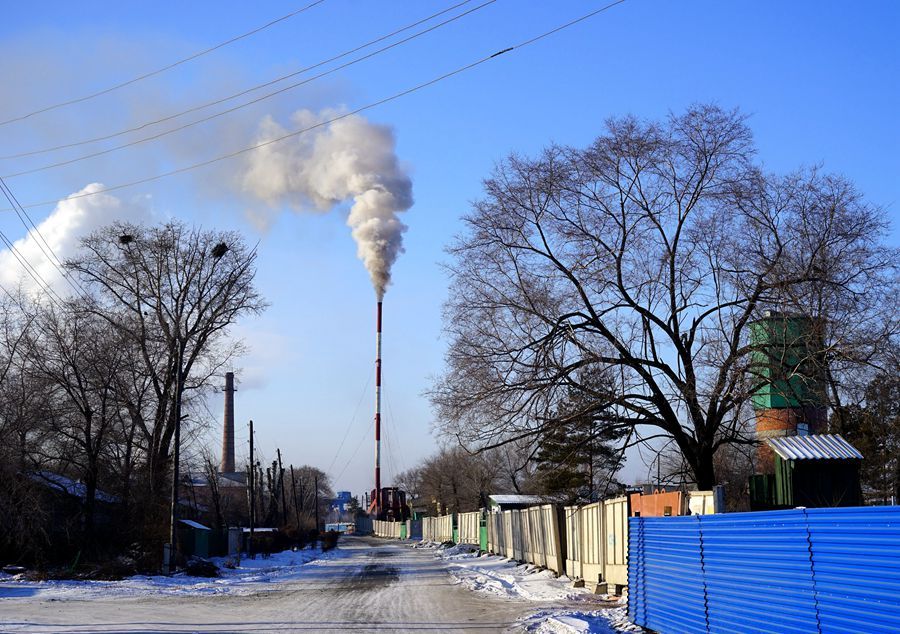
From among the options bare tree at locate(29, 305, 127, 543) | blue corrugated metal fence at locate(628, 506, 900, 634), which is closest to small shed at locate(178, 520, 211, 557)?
bare tree at locate(29, 305, 127, 543)

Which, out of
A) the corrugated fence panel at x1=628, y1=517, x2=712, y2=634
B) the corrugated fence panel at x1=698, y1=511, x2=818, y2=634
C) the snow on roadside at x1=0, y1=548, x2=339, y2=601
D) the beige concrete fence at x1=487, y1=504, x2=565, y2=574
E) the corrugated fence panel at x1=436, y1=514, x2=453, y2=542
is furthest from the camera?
the corrugated fence panel at x1=436, y1=514, x2=453, y2=542

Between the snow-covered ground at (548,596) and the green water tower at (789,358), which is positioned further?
the green water tower at (789,358)

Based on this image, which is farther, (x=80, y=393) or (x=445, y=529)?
(x=445, y=529)

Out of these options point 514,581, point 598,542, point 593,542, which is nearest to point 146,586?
point 514,581

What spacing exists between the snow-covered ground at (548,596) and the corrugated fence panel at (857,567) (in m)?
5.14

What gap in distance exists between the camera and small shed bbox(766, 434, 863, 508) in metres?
17.5

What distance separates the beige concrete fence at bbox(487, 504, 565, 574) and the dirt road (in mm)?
2895

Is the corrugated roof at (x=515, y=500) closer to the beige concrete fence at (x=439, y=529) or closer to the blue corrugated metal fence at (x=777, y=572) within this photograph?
the beige concrete fence at (x=439, y=529)

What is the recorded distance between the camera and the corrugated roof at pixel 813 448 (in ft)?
57.4

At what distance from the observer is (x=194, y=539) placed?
37.3 meters

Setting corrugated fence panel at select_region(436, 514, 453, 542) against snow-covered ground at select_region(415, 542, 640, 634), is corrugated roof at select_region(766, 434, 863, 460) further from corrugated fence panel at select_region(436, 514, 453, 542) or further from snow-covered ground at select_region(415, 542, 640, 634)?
corrugated fence panel at select_region(436, 514, 453, 542)

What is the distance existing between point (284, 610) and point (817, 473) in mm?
11138

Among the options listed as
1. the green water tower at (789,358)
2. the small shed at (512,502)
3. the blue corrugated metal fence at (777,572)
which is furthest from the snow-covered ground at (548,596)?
the small shed at (512,502)

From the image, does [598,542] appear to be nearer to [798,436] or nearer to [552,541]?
[798,436]
